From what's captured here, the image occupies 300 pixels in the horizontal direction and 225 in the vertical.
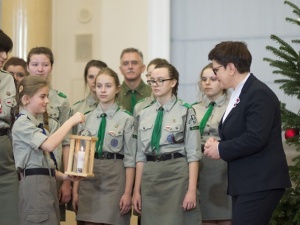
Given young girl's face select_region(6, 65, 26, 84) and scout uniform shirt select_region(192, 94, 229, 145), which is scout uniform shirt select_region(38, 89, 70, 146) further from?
scout uniform shirt select_region(192, 94, 229, 145)

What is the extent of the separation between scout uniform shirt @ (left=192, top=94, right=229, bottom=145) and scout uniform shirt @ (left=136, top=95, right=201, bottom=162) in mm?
232

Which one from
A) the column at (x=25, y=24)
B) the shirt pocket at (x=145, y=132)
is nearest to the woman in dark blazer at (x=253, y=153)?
the shirt pocket at (x=145, y=132)

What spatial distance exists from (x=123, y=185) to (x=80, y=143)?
21.3 inches

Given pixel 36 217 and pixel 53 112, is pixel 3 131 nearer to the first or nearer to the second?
pixel 53 112

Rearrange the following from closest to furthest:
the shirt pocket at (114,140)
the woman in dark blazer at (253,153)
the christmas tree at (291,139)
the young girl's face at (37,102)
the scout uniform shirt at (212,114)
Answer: the woman in dark blazer at (253,153) < the young girl's face at (37,102) < the shirt pocket at (114,140) < the scout uniform shirt at (212,114) < the christmas tree at (291,139)

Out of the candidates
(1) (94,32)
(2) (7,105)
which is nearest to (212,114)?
(2) (7,105)

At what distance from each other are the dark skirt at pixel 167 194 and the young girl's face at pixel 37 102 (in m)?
0.82

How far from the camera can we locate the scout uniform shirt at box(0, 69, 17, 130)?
3.71 metres

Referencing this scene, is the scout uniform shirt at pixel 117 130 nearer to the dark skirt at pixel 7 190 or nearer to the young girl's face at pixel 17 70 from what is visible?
the dark skirt at pixel 7 190

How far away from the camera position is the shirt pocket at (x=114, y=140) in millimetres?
3945

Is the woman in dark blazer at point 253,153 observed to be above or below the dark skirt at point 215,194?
above

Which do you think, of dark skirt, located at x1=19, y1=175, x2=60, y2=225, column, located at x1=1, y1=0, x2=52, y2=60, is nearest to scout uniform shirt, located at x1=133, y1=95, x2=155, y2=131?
dark skirt, located at x1=19, y1=175, x2=60, y2=225

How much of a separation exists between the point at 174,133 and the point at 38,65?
1.07 meters

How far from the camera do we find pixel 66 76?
6918 millimetres
